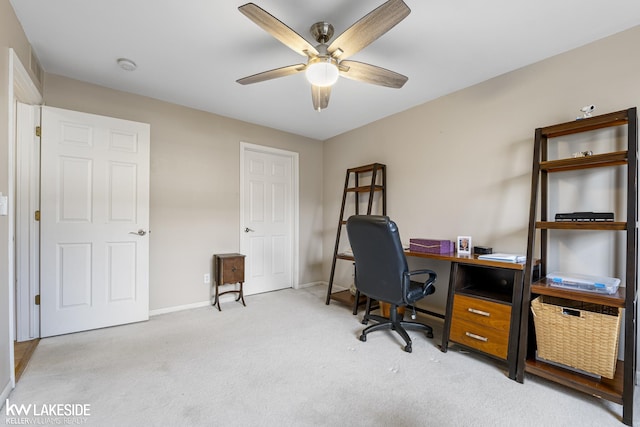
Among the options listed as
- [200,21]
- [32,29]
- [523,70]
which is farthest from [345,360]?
[32,29]

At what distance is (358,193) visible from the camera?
3.87m

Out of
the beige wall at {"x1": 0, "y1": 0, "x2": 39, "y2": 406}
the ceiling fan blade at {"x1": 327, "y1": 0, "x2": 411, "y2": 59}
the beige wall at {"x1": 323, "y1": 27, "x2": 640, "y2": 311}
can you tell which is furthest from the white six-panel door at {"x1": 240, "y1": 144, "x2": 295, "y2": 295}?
the ceiling fan blade at {"x1": 327, "y1": 0, "x2": 411, "y2": 59}

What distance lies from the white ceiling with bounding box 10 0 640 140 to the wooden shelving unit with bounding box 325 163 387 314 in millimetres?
904

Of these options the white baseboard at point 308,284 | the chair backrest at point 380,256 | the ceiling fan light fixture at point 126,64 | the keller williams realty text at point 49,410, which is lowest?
the white baseboard at point 308,284

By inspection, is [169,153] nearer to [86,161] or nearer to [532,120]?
[86,161]

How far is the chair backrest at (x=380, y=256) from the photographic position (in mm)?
2135

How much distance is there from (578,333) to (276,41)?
9.08 feet

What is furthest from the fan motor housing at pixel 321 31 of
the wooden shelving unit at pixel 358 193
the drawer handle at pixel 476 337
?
the drawer handle at pixel 476 337

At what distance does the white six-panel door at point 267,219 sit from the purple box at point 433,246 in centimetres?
208

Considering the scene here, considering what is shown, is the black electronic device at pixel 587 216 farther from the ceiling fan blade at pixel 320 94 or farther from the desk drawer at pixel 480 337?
the ceiling fan blade at pixel 320 94

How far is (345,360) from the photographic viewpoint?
2117mm

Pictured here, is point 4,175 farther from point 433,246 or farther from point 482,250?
point 482,250

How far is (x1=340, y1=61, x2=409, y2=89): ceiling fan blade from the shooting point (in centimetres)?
186

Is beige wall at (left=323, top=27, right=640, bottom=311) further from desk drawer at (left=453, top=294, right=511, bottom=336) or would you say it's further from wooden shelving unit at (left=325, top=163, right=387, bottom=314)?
desk drawer at (left=453, top=294, right=511, bottom=336)
